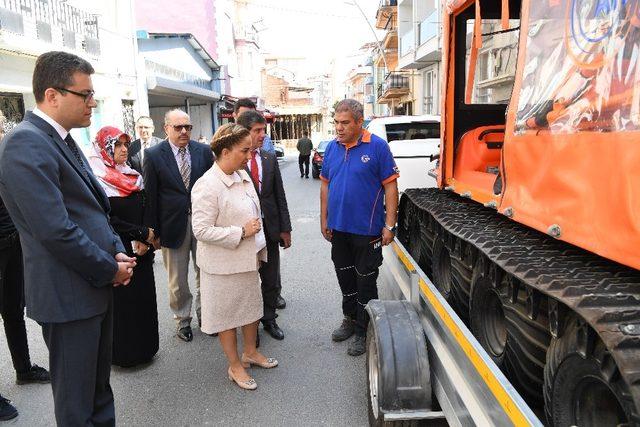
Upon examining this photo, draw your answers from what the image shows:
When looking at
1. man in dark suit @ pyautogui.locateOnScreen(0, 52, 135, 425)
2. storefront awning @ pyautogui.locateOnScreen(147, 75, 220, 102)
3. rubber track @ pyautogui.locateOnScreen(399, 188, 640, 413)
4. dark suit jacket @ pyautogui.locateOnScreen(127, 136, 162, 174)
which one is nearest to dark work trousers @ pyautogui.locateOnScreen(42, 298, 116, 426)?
man in dark suit @ pyautogui.locateOnScreen(0, 52, 135, 425)

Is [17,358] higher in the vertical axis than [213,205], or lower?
lower

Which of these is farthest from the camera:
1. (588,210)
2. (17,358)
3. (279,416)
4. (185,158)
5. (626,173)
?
(185,158)

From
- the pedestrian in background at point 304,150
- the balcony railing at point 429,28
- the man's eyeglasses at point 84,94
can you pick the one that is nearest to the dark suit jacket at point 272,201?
the man's eyeglasses at point 84,94

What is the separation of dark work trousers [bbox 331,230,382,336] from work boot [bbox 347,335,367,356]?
4 centimetres

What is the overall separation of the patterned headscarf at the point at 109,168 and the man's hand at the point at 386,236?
75.0 inches

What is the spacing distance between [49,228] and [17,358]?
83.1 inches

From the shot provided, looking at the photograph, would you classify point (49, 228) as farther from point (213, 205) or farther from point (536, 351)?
point (536, 351)

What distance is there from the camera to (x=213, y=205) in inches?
128

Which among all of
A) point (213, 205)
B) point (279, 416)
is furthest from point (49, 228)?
point (279, 416)

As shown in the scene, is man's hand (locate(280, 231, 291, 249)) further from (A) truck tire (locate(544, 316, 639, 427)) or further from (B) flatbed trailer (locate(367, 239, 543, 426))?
(A) truck tire (locate(544, 316, 639, 427))

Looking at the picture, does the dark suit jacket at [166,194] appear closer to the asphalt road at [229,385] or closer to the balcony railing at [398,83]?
the asphalt road at [229,385]

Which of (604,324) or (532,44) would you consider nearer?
(604,324)

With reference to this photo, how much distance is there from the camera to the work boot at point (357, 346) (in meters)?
4.00

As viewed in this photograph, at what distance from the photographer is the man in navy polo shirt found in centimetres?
378
